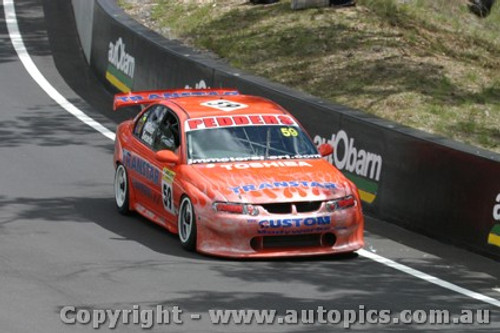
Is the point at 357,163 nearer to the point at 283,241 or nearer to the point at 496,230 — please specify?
the point at 496,230

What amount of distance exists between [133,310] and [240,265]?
2.22 metres

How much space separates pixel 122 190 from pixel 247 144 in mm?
1994

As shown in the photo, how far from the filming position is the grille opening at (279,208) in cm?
1326

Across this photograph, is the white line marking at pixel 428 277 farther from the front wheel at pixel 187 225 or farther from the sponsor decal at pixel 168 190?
the sponsor decal at pixel 168 190

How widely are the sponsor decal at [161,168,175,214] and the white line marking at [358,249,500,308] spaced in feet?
6.77

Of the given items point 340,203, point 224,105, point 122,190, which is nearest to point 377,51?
point 224,105

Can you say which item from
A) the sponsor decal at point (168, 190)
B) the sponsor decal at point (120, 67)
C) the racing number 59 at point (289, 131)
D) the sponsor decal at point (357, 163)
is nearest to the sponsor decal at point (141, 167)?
the sponsor decal at point (168, 190)

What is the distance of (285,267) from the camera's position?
13109 millimetres

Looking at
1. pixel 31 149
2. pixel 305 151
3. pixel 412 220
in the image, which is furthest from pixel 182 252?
pixel 31 149

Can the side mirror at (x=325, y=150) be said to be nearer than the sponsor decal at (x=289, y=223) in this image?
No

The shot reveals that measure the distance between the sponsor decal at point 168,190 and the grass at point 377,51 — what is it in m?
5.54

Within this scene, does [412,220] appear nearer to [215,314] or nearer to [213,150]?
[213,150]

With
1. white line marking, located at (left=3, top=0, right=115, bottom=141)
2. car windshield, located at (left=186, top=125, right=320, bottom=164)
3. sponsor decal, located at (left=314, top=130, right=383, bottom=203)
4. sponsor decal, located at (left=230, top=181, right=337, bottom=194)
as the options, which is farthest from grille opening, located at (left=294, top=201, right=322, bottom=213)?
white line marking, located at (left=3, top=0, right=115, bottom=141)

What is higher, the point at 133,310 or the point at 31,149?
the point at 133,310
